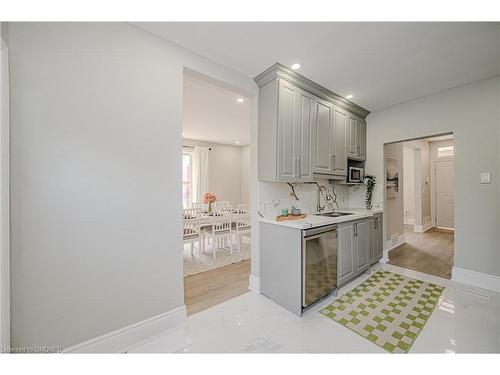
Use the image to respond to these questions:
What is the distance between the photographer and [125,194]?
156 cm

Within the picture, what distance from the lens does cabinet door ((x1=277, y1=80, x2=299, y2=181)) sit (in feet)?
7.26

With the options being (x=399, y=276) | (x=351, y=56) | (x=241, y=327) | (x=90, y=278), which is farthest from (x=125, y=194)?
(x=399, y=276)

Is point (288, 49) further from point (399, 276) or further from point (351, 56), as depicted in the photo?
point (399, 276)

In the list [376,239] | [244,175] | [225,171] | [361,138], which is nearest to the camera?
[376,239]

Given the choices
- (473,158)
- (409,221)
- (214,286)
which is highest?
(473,158)

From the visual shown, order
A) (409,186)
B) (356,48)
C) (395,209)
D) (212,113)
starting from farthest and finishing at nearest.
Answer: (409,186)
(395,209)
(212,113)
(356,48)

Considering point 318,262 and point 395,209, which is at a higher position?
point 395,209

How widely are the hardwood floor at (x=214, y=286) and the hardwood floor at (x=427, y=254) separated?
2498 mm

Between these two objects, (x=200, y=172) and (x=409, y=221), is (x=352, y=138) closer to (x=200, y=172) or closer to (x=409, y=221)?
(x=200, y=172)

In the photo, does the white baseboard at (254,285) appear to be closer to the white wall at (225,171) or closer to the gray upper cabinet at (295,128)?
the gray upper cabinet at (295,128)

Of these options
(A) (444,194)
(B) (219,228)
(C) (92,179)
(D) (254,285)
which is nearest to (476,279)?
(D) (254,285)

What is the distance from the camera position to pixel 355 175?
3252 mm

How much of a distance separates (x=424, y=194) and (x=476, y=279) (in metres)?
3.95
